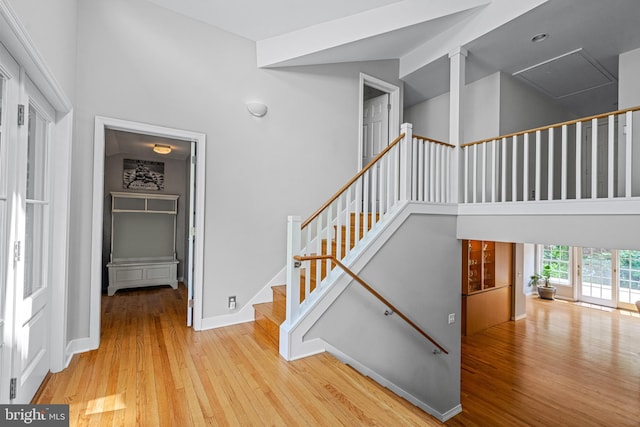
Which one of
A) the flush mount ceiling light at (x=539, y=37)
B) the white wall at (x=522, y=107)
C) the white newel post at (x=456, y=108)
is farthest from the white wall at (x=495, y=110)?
the white newel post at (x=456, y=108)

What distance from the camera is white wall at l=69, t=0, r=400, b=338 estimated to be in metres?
2.78

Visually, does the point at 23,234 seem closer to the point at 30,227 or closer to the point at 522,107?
the point at 30,227

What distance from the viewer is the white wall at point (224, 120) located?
2.78m

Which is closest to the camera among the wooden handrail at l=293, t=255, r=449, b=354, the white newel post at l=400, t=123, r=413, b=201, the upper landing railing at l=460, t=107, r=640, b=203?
the wooden handrail at l=293, t=255, r=449, b=354

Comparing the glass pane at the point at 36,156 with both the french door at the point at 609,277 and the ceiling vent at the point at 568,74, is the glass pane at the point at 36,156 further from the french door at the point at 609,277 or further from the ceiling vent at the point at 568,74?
the french door at the point at 609,277

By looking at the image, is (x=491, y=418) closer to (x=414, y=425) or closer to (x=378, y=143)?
(x=414, y=425)

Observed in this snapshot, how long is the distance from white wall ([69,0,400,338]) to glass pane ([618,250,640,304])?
24.6 ft

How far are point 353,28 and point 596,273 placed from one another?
8.60 metres

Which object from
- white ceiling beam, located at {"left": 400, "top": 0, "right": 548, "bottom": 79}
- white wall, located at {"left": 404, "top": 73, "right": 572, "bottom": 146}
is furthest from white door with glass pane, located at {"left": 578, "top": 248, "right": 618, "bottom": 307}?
white ceiling beam, located at {"left": 400, "top": 0, "right": 548, "bottom": 79}

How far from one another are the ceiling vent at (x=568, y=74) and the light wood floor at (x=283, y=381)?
4.48 m

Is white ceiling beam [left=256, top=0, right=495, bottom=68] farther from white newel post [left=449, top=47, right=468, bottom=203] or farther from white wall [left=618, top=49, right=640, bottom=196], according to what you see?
white wall [left=618, top=49, right=640, bottom=196]

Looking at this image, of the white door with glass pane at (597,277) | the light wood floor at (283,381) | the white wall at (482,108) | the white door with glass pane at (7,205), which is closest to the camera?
the white door with glass pane at (7,205)

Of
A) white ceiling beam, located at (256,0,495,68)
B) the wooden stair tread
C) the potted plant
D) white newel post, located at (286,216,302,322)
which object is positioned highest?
white ceiling beam, located at (256,0,495,68)

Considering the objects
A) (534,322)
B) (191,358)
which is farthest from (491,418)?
(534,322)
